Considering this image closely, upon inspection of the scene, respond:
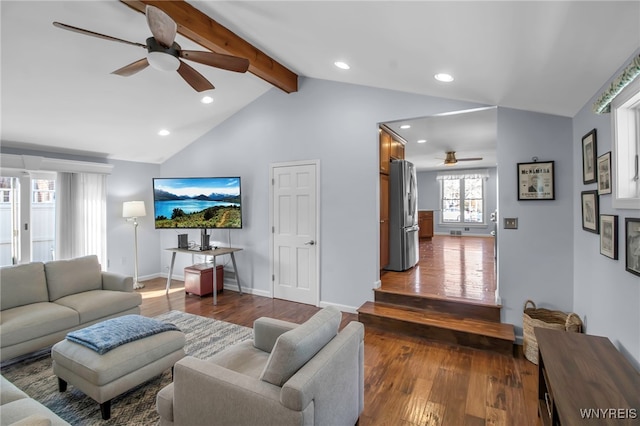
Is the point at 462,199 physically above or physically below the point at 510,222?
above

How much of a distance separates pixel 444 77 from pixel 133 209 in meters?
5.33

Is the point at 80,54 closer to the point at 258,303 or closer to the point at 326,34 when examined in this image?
the point at 326,34

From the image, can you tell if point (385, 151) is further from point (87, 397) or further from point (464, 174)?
point (464, 174)

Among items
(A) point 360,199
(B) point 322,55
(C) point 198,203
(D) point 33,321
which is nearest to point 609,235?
(A) point 360,199

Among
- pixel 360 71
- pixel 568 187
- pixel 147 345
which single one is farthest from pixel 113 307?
pixel 568 187

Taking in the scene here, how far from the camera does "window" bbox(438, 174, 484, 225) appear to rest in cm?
1044

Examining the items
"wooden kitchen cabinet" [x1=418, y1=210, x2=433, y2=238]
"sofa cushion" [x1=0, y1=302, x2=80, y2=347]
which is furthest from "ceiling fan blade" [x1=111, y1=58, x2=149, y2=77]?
"wooden kitchen cabinet" [x1=418, y1=210, x2=433, y2=238]

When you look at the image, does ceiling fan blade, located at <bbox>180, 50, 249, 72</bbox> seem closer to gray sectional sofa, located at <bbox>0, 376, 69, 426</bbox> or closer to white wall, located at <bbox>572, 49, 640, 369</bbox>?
gray sectional sofa, located at <bbox>0, 376, 69, 426</bbox>

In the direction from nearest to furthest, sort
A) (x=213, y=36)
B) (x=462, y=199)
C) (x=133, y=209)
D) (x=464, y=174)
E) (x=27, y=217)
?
(x=213, y=36) → (x=27, y=217) → (x=133, y=209) → (x=464, y=174) → (x=462, y=199)

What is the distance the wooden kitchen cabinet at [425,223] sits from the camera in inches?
380

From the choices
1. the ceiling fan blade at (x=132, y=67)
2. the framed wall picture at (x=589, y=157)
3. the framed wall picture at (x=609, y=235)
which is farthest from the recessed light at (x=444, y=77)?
the ceiling fan blade at (x=132, y=67)

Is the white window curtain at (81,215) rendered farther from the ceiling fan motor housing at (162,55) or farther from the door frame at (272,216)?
the ceiling fan motor housing at (162,55)

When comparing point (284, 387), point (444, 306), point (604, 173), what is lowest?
point (444, 306)

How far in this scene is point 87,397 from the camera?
2.31m
